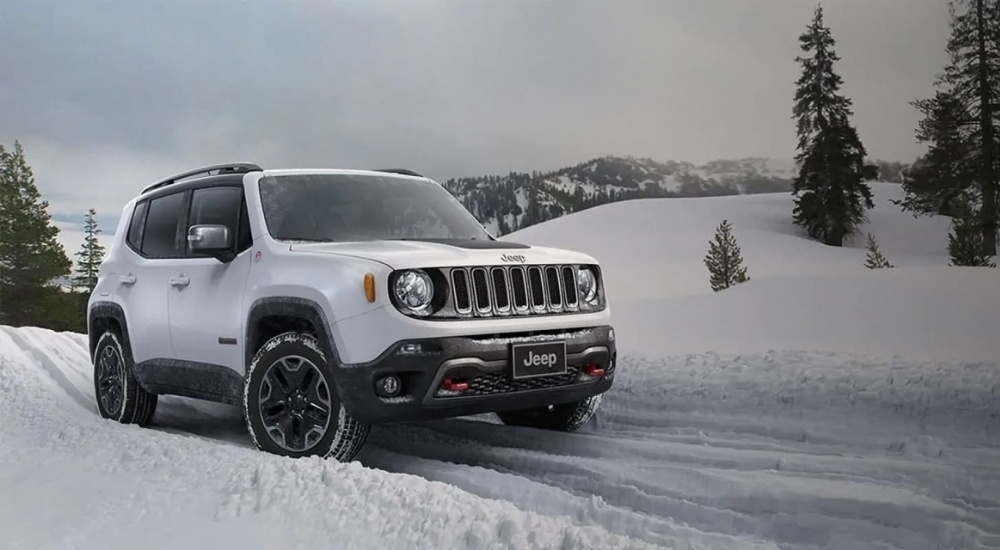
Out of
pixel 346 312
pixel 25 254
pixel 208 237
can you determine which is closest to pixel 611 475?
pixel 346 312

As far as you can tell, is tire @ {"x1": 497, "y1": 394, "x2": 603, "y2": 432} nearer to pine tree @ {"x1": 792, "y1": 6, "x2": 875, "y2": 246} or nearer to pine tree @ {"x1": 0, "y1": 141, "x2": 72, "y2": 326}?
pine tree @ {"x1": 792, "y1": 6, "x2": 875, "y2": 246}

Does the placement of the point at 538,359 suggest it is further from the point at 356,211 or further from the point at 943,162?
the point at 943,162

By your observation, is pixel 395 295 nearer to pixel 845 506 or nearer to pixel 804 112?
pixel 845 506

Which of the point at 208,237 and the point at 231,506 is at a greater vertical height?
the point at 208,237

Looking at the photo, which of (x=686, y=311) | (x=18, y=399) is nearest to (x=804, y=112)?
(x=686, y=311)

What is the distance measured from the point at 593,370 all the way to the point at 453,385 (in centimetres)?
90

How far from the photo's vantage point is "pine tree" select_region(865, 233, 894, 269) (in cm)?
840

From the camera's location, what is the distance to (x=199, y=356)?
4.89 metres

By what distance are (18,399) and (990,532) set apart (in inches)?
247

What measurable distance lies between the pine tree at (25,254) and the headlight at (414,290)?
2988cm

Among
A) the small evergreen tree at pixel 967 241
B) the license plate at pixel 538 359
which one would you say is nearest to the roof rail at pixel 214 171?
the license plate at pixel 538 359

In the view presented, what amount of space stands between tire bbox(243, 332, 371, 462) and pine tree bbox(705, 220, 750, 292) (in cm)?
1174

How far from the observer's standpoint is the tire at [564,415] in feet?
16.5

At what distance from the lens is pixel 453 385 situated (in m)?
3.82
